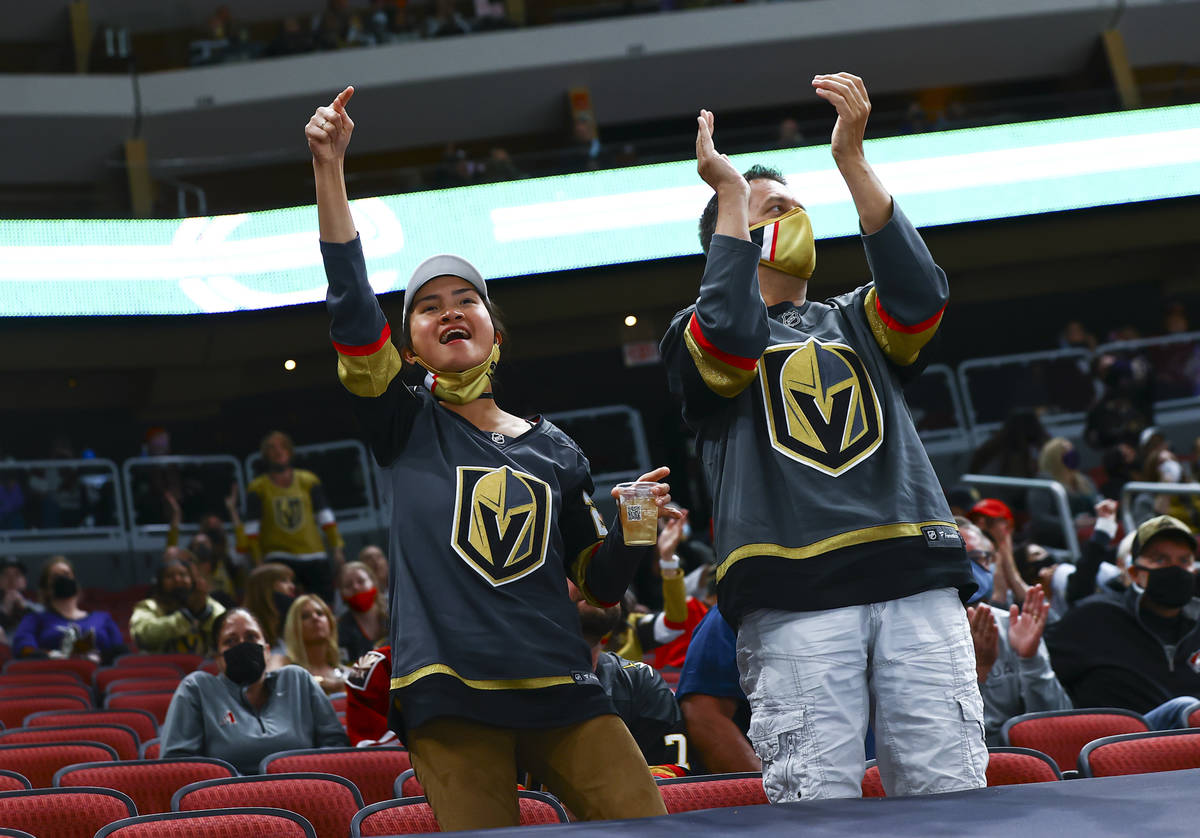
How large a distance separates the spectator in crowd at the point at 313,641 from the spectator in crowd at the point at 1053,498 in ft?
13.9

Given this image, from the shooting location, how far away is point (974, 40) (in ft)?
42.6

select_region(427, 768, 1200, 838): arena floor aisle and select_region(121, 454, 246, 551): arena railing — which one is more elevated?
select_region(121, 454, 246, 551): arena railing

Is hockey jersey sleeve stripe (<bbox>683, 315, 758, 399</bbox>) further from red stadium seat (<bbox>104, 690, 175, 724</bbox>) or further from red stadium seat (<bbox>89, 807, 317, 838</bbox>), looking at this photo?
red stadium seat (<bbox>104, 690, 175, 724</bbox>)

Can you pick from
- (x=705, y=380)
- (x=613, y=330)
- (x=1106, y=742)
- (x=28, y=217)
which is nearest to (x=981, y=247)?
(x=613, y=330)

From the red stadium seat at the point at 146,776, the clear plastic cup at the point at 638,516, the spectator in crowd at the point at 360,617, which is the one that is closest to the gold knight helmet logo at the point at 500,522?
the clear plastic cup at the point at 638,516

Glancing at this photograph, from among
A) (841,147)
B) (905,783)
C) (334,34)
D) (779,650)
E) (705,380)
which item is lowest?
(905,783)

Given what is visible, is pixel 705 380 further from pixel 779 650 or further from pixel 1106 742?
pixel 1106 742

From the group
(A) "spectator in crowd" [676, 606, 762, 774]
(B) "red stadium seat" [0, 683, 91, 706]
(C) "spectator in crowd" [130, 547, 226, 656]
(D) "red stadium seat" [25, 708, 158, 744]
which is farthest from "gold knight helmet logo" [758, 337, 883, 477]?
(C) "spectator in crowd" [130, 547, 226, 656]

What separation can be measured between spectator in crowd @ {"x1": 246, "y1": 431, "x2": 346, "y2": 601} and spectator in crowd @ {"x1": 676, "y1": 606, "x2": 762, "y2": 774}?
462 cm

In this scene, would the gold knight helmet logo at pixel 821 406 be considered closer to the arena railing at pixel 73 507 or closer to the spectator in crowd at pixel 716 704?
the spectator in crowd at pixel 716 704

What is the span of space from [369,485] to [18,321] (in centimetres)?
294

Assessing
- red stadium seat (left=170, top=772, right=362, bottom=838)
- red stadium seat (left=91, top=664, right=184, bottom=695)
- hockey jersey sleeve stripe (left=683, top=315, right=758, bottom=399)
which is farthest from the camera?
red stadium seat (left=91, top=664, right=184, bottom=695)

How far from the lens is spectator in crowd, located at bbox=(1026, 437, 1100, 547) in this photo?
7.19m

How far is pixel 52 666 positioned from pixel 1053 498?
571 cm
